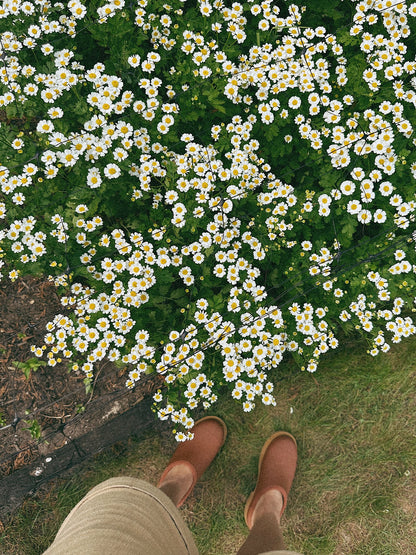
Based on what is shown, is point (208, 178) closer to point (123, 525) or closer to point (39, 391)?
point (123, 525)

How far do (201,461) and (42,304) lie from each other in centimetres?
173

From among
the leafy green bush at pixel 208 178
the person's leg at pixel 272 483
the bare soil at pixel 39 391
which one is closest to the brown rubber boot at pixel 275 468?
the person's leg at pixel 272 483

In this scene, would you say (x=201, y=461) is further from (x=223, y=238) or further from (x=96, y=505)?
(x=223, y=238)

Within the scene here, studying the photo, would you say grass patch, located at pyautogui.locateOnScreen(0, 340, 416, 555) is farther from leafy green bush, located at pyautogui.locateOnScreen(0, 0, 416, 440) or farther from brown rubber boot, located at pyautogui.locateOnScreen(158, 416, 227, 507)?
leafy green bush, located at pyautogui.locateOnScreen(0, 0, 416, 440)

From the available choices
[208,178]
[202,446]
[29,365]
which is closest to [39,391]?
[29,365]

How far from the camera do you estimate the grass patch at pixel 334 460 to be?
329 centimetres

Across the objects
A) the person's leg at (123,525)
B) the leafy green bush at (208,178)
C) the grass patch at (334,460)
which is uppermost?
the leafy green bush at (208,178)

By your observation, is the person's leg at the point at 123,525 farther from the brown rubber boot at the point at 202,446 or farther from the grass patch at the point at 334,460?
the grass patch at the point at 334,460

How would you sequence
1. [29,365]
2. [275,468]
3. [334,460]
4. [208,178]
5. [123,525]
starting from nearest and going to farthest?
[123,525], [208,178], [29,365], [275,468], [334,460]

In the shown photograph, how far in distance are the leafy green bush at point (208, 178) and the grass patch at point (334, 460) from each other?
0.59 meters

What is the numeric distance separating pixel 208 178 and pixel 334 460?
247cm

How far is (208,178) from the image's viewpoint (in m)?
2.59

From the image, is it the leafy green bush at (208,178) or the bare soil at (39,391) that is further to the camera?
the bare soil at (39,391)

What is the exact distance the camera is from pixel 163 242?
2582mm
